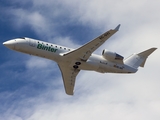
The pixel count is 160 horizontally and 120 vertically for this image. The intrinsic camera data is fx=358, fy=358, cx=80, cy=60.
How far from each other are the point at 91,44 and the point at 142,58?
9604mm

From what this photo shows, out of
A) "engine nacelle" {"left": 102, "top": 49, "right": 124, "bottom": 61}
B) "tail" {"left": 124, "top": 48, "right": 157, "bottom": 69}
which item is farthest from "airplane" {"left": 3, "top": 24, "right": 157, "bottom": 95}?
"tail" {"left": 124, "top": 48, "right": 157, "bottom": 69}

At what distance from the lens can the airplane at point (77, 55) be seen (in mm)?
38906

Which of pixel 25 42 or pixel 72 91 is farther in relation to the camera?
pixel 72 91

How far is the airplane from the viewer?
3891 centimetres

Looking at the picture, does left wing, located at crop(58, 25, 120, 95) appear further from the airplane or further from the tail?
the tail

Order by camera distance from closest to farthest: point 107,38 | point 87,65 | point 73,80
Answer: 1. point 107,38
2. point 87,65
3. point 73,80

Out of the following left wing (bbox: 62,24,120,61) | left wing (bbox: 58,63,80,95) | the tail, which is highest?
the tail

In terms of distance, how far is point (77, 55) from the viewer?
130ft

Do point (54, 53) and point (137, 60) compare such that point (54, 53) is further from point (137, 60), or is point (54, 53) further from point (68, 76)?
point (137, 60)

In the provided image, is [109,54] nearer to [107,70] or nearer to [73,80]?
[107,70]

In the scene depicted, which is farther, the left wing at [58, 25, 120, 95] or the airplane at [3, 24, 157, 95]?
the airplane at [3, 24, 157, 95]

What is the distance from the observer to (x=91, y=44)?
38812 millimetres

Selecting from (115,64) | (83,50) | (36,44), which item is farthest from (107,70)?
(36,44)

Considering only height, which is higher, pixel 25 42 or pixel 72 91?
pixel 25 42
